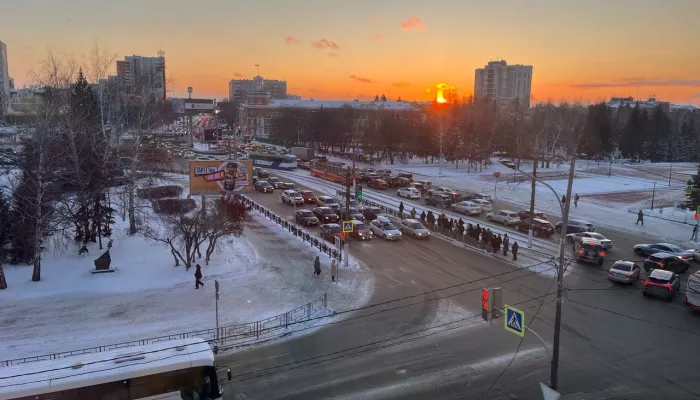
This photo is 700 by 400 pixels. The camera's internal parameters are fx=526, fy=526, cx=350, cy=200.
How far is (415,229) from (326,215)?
749 cm

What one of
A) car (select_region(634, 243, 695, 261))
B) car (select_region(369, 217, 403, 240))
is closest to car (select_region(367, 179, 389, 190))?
car (select_region(369, 217, 403, 240))

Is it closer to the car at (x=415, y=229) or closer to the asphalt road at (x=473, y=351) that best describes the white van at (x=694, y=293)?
the asphalt road at (x=473, y=351)

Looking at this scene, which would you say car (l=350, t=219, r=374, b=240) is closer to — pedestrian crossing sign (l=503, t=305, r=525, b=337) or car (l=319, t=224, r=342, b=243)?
car (l=319, t=224, r=342, b=243)

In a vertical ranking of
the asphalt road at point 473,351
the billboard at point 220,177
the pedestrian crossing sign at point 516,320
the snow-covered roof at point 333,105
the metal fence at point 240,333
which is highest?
the snow-covered roof at point 333,105

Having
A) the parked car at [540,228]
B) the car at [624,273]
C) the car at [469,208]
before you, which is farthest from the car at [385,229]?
the car at [624,273]

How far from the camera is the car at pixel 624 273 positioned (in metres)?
23.5

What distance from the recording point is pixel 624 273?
77.3 feet

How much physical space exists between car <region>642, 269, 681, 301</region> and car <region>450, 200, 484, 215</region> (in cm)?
2001

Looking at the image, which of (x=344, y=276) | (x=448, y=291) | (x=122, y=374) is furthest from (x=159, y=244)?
(x=122, y=374)

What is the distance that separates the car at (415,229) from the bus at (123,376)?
2281cm

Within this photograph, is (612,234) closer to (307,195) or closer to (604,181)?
(307,195)

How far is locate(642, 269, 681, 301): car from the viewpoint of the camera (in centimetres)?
2153

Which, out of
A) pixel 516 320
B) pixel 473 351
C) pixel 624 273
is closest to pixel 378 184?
pixel 624 273

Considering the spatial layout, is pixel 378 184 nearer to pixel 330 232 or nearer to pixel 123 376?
pixel 330 232
